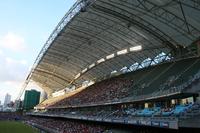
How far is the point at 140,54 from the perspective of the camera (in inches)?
1757

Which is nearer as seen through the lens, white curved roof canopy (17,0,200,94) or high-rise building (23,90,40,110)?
white curved roof canopy (17,0,200,94)

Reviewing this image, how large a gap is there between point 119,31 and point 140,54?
Answer: 6356 mm

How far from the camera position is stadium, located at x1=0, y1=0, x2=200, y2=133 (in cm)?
2547

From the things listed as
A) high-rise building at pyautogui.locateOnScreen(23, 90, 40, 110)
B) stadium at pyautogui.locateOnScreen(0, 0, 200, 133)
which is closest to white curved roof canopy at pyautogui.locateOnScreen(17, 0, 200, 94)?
stadium at pyautogui.locateOnScreen(0, 0, 200, 133)

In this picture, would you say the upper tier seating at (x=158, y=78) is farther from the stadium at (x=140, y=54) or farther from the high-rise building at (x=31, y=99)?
the high-rise building at (x=31, y=99)

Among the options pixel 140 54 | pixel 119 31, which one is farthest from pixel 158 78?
pixel 140 54

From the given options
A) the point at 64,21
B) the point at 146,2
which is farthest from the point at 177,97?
the point at 64,21

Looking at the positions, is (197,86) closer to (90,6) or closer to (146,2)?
(146,2)

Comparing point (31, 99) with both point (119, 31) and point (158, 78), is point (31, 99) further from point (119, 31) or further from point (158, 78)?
point (158, 78)

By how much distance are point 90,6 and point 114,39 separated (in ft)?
34.6

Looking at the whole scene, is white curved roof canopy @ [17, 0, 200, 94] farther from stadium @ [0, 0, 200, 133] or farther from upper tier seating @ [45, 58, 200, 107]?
upper tier seating @ [45, 58, 200, 107]

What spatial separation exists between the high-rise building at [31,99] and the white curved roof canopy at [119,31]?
6009 centimetres

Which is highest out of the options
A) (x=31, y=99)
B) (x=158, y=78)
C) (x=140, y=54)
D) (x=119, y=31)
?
(x=119, y=31)

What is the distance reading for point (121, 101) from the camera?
35.4m
